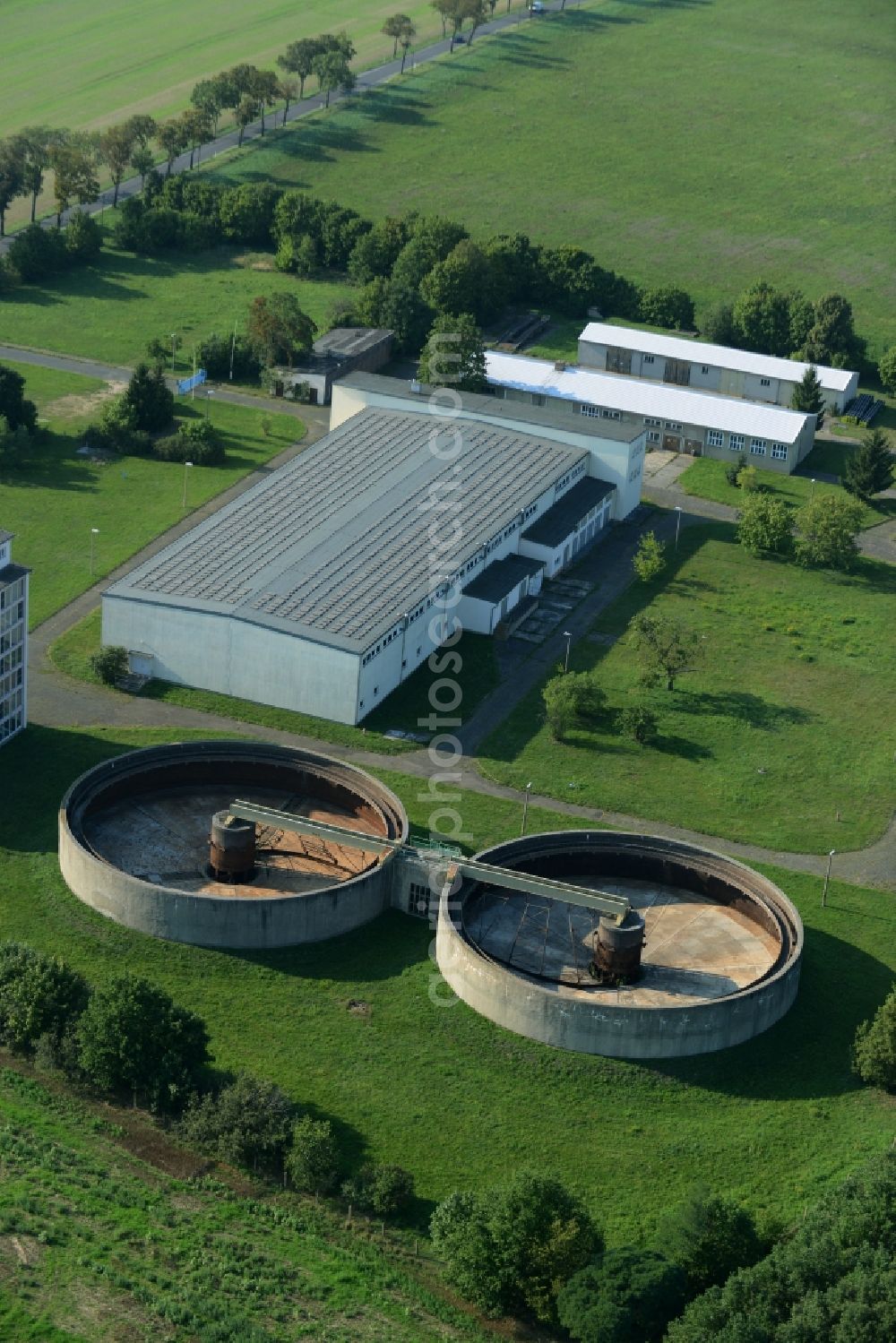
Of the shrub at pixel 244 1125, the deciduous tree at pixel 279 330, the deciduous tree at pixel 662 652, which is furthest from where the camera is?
the deciduous tree at pixel 279 330

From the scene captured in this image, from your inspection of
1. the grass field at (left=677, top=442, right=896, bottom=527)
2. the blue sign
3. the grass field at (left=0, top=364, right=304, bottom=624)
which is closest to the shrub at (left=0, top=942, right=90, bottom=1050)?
the grass field at (left=0, top=364, right=304, bottom=624)

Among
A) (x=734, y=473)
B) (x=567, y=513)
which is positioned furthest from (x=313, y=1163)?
(x=734, y=473)

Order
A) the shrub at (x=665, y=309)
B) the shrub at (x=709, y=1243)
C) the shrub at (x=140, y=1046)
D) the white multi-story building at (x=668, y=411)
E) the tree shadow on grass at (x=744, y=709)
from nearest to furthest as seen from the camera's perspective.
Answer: the shrub at (x=709, y=1243) → the shrub at (x=140, y=1046) → the tree shadow on grass at (x=744, y=709) → the white multi-story building at (x=668, y=411) → the shrub at (x=665, y=309)

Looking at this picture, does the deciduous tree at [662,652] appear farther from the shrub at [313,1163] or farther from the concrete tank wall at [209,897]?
the shrub at [313,1163]

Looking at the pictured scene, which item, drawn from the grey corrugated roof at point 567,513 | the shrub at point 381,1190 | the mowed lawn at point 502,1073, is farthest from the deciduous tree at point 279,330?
the shrub at point 381,1190

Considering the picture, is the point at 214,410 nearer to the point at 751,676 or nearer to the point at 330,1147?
the point at 751,676

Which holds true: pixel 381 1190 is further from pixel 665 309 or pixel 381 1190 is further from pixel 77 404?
Result: pixel 665 309
